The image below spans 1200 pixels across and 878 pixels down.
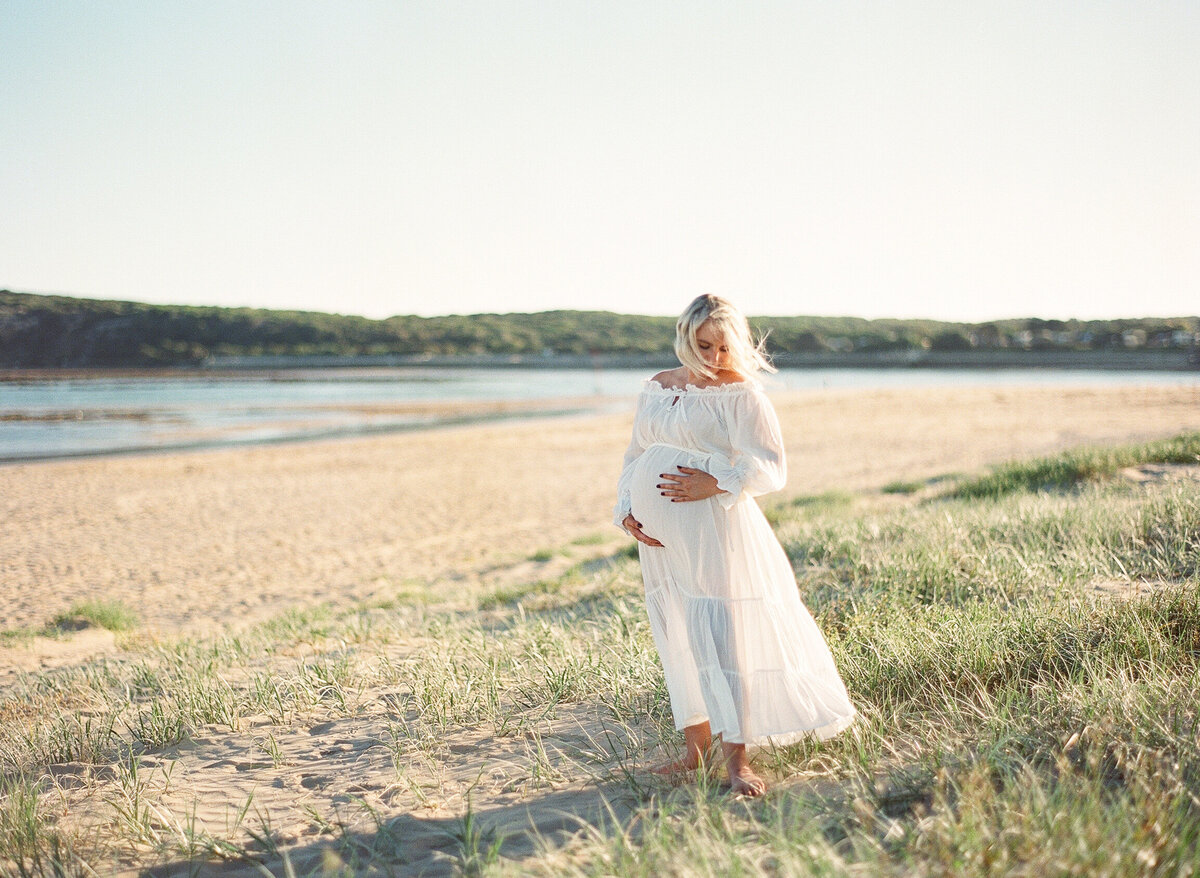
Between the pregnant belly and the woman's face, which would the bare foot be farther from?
the woman's face

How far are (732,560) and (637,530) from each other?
37 centimetres

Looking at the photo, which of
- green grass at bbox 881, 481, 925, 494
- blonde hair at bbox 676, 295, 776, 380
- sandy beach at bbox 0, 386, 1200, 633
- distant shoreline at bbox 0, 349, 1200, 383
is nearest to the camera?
blonde hair at bbox 676, 295, 776, 380

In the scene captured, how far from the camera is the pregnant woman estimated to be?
261cm

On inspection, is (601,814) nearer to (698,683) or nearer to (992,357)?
(698,683)

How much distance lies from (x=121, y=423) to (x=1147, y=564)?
1297 inches

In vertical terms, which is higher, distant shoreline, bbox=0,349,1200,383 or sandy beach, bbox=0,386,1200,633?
distant shoreline, bbox=0,349,1200,383

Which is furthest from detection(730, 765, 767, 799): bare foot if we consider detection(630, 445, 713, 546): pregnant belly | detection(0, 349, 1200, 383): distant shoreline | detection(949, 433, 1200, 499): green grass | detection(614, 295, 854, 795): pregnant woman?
detection(0, 349, 1200, 383): distant shoreline

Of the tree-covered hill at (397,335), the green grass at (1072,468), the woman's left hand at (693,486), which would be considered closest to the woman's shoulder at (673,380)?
the woman's left hand at (693,486)

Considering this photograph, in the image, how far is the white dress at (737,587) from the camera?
2.61 m

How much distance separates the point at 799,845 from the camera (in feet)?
6.63

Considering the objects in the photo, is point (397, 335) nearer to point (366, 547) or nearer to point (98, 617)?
point (366, 547)

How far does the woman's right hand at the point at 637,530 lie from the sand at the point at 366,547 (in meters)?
0.88

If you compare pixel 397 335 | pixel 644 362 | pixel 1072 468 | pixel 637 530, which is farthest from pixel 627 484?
pixel 397 335

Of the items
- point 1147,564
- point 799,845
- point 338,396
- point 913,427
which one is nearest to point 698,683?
point 799,845
